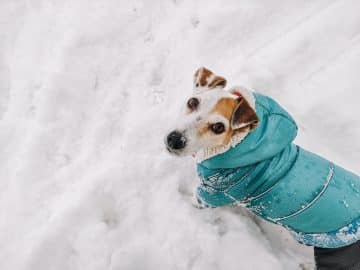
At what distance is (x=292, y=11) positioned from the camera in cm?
417

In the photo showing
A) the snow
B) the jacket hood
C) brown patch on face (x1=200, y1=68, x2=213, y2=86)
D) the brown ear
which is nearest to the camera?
the brown ear

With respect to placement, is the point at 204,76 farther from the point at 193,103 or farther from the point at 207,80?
the point at 193,103

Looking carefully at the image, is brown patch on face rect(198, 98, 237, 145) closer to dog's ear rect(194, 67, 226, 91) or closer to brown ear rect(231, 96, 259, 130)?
brown ear rect(231, 96, 259, 130)

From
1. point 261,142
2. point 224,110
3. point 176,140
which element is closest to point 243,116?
point 224,110

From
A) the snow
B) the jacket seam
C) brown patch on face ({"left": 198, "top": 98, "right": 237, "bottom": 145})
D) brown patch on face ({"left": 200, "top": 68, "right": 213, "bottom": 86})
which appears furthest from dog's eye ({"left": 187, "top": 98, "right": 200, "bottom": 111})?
the snow

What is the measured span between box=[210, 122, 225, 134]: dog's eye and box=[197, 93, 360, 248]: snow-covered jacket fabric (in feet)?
0.62

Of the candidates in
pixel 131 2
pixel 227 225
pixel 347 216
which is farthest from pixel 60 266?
pixel 131 2

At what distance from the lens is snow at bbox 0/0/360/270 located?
3.21 metres

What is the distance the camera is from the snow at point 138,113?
3.21 m

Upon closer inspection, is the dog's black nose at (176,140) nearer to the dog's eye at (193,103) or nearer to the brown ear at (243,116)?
the dog's eye at (193,103)

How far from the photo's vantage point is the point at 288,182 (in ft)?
8.82

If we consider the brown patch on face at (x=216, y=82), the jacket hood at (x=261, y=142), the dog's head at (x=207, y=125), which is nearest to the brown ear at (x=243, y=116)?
the dog's head at (x=207, y=125)

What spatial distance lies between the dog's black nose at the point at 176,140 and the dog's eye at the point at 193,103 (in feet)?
0.58

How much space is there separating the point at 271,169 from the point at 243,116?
49cm
